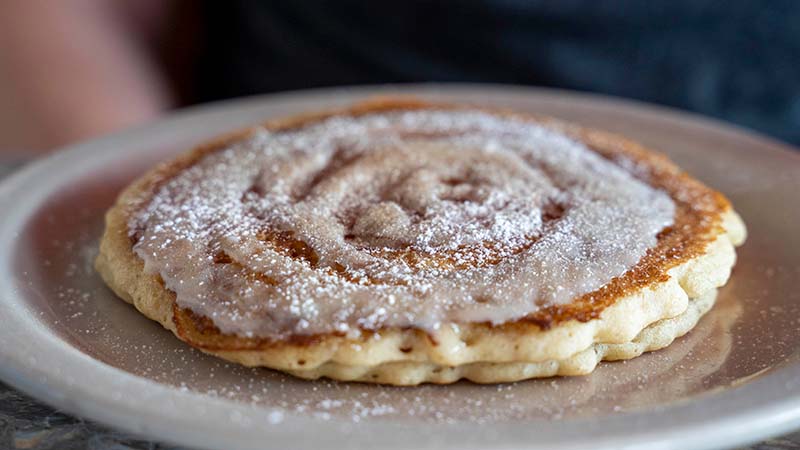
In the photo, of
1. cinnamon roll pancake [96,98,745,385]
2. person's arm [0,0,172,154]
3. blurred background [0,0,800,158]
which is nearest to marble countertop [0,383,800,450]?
cinnamon roll pancake [96,98,745,385]

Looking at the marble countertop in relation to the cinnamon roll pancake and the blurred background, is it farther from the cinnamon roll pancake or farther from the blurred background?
A: the blurred background

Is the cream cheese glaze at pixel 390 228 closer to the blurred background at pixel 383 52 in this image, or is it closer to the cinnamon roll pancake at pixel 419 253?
the cinnamon roll pancake at pixel 419 253

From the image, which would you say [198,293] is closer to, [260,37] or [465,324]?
[465,324]

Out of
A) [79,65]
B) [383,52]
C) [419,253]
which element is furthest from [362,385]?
[79,65]

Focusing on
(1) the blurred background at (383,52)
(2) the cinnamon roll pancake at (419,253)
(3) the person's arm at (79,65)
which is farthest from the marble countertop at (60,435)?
(3) the person's arm at (79,65)

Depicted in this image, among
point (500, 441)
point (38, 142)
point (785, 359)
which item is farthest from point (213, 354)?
point (38, 142)

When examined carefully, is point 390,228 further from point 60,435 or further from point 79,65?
point 79,65
